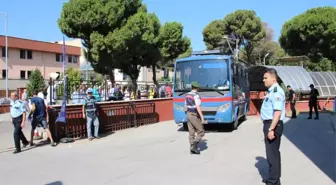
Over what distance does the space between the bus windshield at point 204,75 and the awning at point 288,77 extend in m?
14.1

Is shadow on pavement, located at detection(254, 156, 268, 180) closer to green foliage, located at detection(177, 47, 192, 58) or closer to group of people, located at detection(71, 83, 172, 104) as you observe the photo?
group of people, located at detection(71, 83, 172, 104)

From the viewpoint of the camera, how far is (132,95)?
20031 millimetres

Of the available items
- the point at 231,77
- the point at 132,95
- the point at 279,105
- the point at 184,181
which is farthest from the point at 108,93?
the point at 279,105

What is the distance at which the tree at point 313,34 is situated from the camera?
141 ft

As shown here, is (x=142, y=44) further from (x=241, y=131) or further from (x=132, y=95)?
(x=241, y=131)

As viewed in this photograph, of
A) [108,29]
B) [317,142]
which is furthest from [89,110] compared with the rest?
[108,29]

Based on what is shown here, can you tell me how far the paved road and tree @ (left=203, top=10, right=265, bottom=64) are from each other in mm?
41489

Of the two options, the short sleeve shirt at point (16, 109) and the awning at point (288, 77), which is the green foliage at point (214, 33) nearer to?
the awning at point (288, 77)

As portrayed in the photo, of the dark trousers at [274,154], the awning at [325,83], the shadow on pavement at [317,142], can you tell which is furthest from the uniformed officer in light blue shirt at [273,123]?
the awning at [325,83]

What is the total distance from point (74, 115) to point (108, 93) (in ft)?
12.7

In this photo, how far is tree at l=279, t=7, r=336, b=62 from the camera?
141ft

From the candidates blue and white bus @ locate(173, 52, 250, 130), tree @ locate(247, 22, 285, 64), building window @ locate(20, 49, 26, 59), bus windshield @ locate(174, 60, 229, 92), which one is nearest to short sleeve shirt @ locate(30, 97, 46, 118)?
blue and white bus @ locate(173, 52, 250, 130)

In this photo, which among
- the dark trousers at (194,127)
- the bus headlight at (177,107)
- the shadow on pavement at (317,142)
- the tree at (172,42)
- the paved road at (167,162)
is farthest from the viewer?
the tree at (172,42)

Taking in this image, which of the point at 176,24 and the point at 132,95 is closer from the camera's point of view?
the point at 132,95
